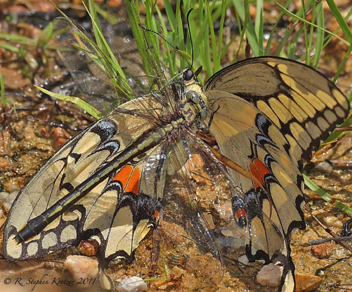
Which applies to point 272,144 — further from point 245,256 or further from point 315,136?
point 245,256

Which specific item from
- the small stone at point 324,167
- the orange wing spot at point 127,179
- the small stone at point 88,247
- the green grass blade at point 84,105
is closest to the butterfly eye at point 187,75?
the orange wing spot at point 127,179

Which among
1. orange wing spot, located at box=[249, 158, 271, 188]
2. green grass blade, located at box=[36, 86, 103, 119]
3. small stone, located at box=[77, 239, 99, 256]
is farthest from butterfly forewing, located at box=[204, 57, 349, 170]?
small stone, located at box=[77, 239, 99, 256]

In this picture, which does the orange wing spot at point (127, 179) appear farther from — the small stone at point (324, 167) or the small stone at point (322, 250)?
the small stone at point (324, 167)

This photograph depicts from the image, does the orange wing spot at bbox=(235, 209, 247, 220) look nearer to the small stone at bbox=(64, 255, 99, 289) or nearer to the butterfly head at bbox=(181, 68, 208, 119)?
the butterfly head at bbox=(181, 68, 208, 119)

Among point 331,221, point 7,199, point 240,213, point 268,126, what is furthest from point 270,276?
point 7,199

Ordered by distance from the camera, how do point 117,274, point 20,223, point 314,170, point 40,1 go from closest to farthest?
point 20,223, point 117,274, point 314,170, point 40,1

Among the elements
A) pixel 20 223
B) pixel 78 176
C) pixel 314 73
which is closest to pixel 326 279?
pixel 314 73

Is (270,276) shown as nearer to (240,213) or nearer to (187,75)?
(240,213)
